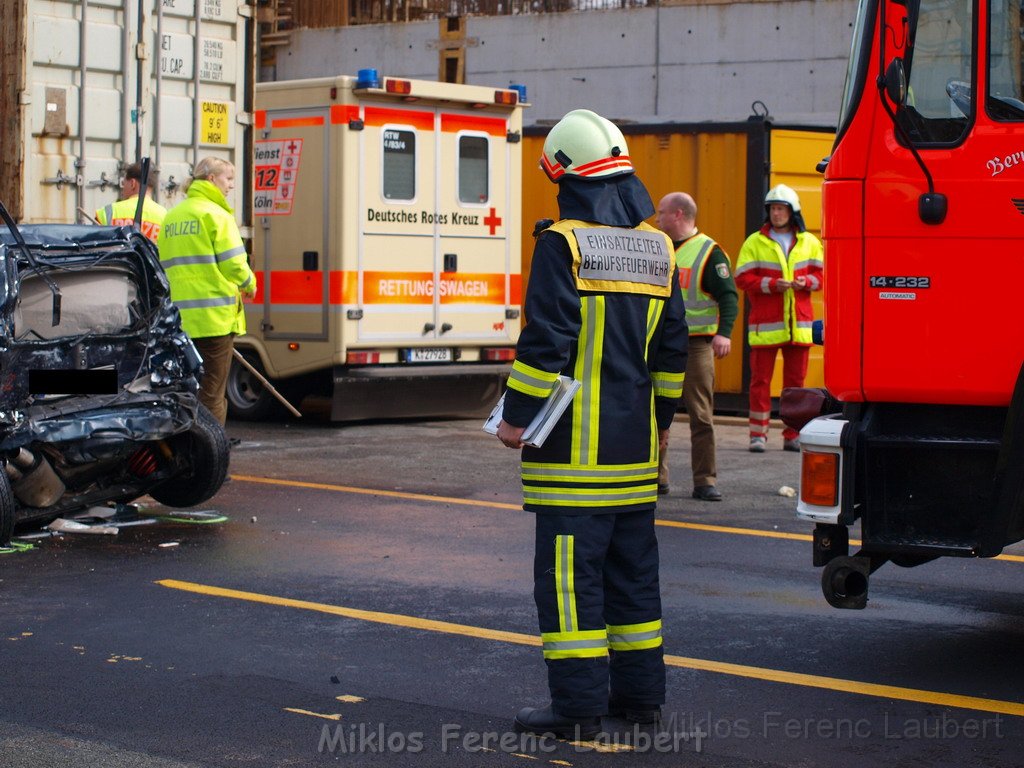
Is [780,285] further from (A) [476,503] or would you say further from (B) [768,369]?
(A) [476,503]

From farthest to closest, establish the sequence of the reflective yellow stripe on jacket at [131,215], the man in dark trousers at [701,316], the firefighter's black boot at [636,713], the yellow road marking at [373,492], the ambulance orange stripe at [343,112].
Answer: the ambulance orange stripe at [343,112] < the reflective yellow stripe on jacket at [131,215] < the man in dark trousers at [701,316] < the yellow road marking at [373,492] < the firefighter's black boot at [636,713]

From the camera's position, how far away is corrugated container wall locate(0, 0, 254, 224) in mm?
10906

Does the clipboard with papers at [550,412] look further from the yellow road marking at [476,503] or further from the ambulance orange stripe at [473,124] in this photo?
the ambulance orange stripe at [473,124]

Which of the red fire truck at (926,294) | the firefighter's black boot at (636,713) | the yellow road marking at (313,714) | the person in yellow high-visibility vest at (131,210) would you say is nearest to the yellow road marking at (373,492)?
the person in yellow high-visibility vest at (131,210)

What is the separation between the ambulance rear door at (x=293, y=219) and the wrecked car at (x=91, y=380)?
14.6 ft

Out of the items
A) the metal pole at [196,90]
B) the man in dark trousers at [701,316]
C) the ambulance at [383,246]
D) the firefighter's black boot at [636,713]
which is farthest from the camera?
the ambulance at [383,246]

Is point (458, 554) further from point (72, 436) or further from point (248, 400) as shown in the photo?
point (248, 400)

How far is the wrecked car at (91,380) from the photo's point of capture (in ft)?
25.7

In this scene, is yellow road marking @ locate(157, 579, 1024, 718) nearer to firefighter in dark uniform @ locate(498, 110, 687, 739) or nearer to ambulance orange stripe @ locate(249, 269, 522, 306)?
firefighter in dark uniform @ locate(498, 110, 687, 739)

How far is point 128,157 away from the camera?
11.6m

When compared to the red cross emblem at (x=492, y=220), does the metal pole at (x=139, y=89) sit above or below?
above

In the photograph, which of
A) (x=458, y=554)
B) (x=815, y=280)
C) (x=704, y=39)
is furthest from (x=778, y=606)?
(x=704, y=39)

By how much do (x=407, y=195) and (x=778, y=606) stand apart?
7309 millimetres

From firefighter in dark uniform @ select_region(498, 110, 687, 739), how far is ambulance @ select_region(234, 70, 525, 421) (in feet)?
26.7
